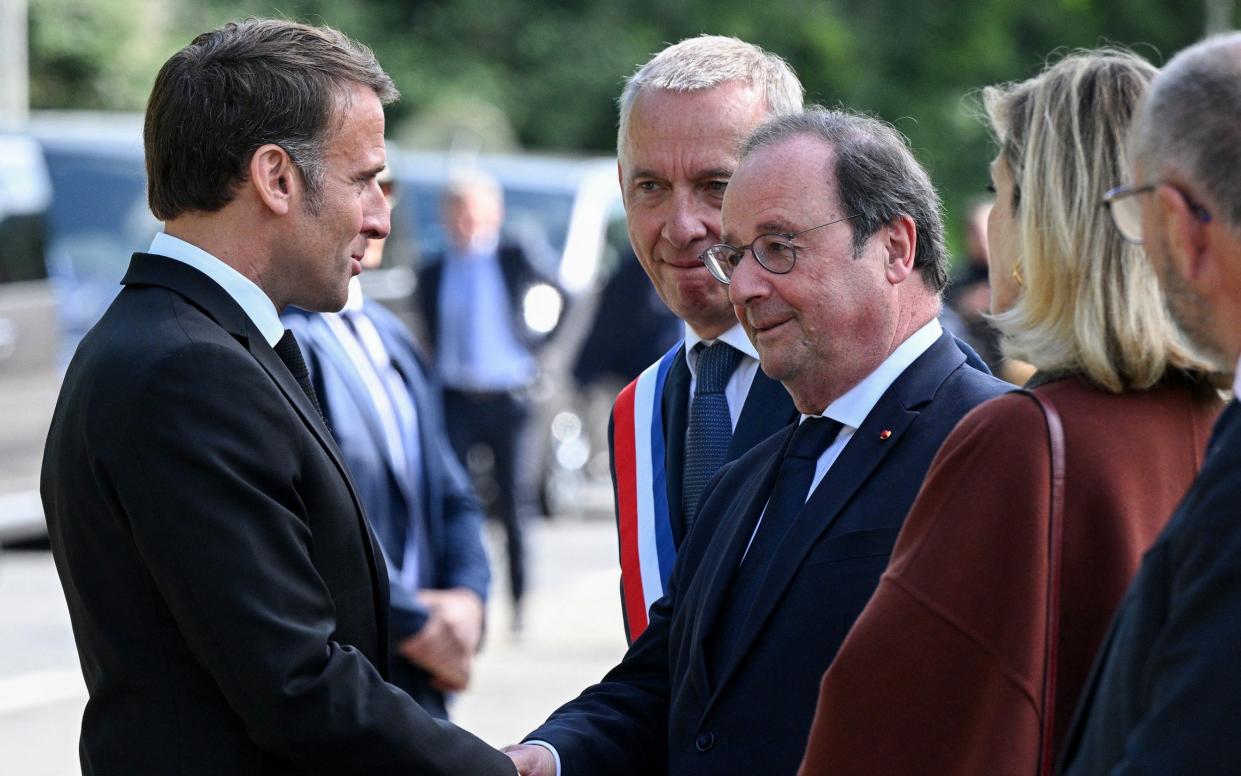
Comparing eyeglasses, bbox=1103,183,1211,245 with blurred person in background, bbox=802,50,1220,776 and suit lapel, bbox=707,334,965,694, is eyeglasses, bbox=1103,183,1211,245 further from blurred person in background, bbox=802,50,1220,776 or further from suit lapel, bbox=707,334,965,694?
suit lapel, bbox=707,334,965,694

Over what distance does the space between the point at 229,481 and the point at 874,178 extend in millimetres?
1205

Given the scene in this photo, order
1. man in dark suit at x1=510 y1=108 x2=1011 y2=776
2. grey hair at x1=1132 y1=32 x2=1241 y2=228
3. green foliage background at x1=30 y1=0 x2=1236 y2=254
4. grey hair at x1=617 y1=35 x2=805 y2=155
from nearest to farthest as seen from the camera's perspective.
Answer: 1. grey hair at x1=1132 y1=32 x2=1241 y2=228
2. man in dark suit at x1=510 y1=108 x2=1011 y2=776
3. grey hair at x1=617 y1=35 x2=805 y2=155
4. green foliage background at x1=30 y1=0 x2=1236 y2=254

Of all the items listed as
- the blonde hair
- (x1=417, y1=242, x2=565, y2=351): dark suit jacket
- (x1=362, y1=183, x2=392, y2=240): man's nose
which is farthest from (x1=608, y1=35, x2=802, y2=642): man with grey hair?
(x1=417, y1=242, x2=565, y2=351): dark suit jacket

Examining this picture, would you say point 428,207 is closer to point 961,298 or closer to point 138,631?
point 961,298

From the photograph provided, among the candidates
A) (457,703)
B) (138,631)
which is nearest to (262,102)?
(138,631)

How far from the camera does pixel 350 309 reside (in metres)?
5.01

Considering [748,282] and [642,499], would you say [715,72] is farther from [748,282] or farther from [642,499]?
[642,499]

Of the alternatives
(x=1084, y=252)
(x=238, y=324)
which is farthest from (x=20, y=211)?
(x=1084, y=252)

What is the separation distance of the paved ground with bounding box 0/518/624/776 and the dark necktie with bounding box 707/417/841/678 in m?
4.42

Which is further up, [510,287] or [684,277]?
[684,277]

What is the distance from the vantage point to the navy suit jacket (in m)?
4.70

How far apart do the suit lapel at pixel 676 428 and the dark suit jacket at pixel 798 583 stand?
46 centimetres

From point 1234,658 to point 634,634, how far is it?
80.2 inches

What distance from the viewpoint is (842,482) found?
9.28 feet
